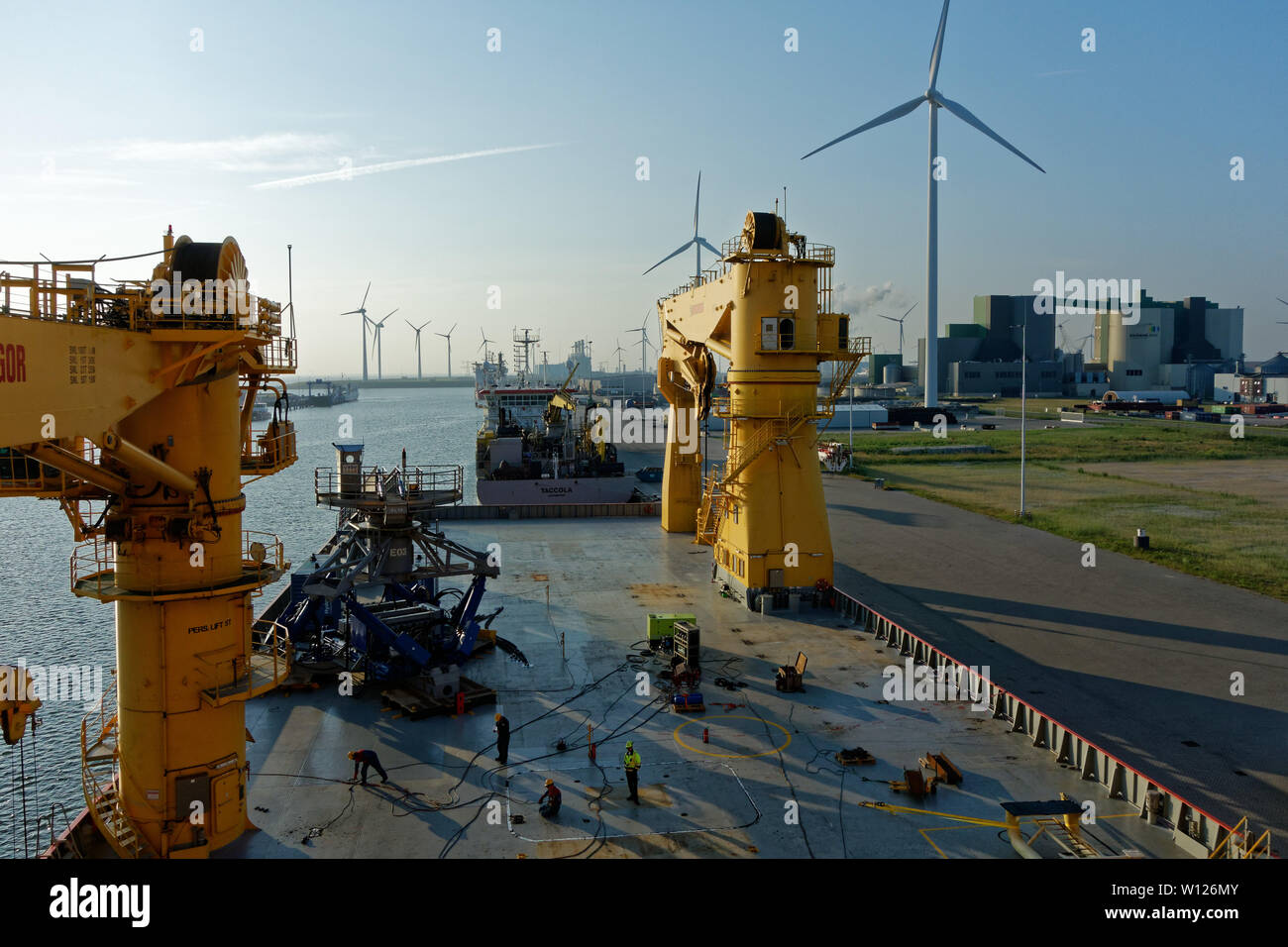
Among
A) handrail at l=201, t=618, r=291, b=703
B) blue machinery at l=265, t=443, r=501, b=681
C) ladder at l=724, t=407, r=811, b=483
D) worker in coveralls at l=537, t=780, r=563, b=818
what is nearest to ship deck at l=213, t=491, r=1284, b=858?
worker in coveralls at l=537, t=780, r=563, b=818

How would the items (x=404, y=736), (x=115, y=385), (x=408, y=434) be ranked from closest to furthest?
(x=115, y=385) → (x=404, y=736) → (x=408, y=434)

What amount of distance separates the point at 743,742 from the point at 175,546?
12.6m

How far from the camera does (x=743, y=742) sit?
781 inches

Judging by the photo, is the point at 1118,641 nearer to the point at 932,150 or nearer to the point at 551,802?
the point at 551,802

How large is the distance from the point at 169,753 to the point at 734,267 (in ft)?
82.2

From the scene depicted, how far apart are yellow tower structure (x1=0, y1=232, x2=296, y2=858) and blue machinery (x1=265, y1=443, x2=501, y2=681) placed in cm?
708

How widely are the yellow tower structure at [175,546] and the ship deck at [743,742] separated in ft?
6.05

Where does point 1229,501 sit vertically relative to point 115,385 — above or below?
below

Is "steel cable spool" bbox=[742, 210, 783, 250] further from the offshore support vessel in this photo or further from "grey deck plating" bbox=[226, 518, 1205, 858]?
the offshore support vessel

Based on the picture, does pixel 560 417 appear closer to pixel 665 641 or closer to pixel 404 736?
pixel 665 641

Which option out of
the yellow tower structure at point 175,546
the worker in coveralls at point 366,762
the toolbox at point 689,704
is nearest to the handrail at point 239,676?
the yellow tower structure at point 175,546

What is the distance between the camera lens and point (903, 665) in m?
25.0

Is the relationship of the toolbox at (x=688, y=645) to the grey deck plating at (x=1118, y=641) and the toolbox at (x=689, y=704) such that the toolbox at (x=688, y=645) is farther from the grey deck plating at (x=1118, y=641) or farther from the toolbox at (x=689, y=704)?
the grey deck plating at (x=1118, y=641)
